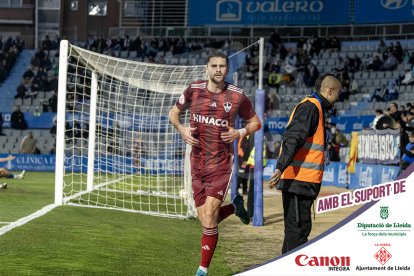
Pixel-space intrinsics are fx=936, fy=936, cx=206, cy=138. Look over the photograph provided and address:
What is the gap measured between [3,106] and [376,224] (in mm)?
37346

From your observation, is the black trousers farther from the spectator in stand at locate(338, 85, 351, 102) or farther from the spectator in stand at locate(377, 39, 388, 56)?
the spectator in stand at locate(377, 39, 388, 56)

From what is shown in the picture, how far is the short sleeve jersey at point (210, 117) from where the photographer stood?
9062 mm

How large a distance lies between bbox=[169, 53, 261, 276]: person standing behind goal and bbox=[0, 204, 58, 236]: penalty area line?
330 centimetres

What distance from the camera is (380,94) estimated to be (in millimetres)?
36156

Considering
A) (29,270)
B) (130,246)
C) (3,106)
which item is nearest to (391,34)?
(3,106)

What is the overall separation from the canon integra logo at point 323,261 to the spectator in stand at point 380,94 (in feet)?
96.0

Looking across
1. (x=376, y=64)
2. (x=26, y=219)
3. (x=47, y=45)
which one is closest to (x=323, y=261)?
(x=26, y=219)

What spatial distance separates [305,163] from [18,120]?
3180cm

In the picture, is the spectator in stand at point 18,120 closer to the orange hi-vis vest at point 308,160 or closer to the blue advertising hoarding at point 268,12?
the blue advertising hoarding at point 268,12

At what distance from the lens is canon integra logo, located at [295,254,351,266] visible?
6781 mm

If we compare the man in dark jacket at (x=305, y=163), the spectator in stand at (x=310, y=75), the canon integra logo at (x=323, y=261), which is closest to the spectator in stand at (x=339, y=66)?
the spectator in stand at (x=310, y=75)

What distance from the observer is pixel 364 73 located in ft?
128

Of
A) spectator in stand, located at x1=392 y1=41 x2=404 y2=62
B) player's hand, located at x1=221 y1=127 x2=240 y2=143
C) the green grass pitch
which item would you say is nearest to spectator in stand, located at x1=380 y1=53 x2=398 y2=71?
spectator in stand, located at x1=392 y1=41 x2=404 y2=62

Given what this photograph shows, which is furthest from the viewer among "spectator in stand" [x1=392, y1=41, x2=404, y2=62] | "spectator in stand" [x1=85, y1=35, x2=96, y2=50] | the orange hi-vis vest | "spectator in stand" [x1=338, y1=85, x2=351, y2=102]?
"spectator in stand" [x1=85, y1=35, x2=96, y2=50]
